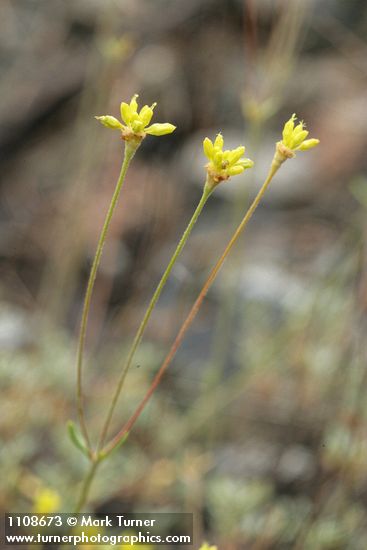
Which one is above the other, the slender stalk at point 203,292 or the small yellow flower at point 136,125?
the small yellow flower at point 136,125

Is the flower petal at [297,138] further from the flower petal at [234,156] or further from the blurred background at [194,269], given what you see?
the blurred background at [194,269]

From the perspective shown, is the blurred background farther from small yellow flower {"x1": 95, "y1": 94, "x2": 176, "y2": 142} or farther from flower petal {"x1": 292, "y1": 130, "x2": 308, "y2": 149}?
small yellow flower {"x1": 95, "y1": 94, "x2": 176, "y2": 142}

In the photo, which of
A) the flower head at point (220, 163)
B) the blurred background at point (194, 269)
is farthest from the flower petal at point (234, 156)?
the blurred background at point (194, 269)

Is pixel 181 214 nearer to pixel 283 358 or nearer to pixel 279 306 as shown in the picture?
pixel 279 306

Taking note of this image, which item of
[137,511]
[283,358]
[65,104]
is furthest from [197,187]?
[137,511]

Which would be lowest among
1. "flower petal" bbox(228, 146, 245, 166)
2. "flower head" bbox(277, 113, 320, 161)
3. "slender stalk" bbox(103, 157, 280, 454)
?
"slender stalk" bbox(103, 157, 280, 454)

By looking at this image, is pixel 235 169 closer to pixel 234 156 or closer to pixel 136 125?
pixel 234 156

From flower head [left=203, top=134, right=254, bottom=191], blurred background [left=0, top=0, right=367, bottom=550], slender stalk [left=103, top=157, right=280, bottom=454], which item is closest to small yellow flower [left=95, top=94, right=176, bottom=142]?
flower head [left=203, top=134, right=254, bottom=191]

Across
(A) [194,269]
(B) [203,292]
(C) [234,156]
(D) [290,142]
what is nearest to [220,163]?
(C) [234,156]
